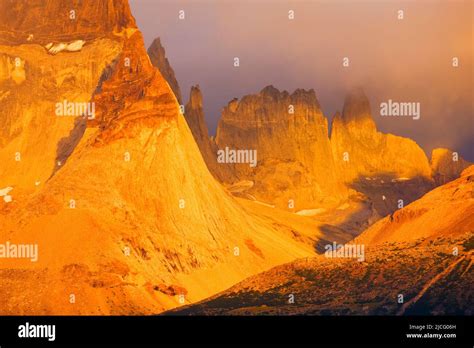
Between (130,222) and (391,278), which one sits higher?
(130,222)

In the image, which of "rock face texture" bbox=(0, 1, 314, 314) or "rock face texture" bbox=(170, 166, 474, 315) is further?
"rock face texture" bbox=(0, 1, 314, 314)

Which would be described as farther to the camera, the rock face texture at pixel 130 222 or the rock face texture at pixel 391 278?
the rock face texture at pixel 130 222

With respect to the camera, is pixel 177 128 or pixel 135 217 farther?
pixel 177 128
